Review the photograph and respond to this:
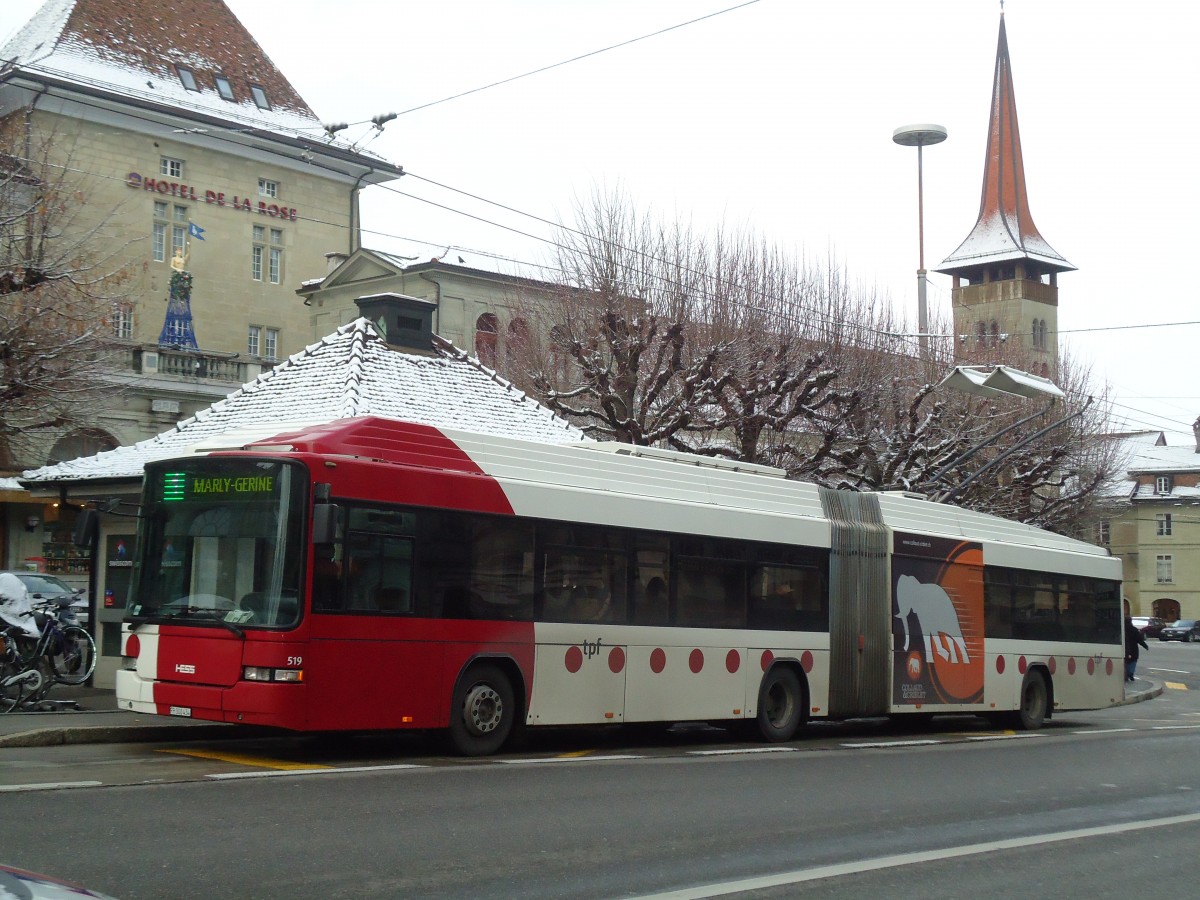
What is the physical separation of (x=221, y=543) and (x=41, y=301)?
41.7 ft

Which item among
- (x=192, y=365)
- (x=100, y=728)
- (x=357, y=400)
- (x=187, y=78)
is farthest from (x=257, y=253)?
(x=100, y=728)

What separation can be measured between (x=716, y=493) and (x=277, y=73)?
46.3 metres

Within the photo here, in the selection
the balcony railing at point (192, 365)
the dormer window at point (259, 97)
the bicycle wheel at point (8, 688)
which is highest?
the dormer window at point (259, 97)

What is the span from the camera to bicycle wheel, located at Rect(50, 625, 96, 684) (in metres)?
17.7

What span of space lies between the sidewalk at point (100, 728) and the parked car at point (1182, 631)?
79.3 m

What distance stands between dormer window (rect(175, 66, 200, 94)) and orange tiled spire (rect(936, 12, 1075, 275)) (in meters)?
58.9

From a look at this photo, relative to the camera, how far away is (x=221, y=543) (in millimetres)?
12953

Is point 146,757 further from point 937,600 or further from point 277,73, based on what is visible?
point 277,73

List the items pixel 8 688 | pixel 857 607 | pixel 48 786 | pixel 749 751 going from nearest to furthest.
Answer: pixel 48 786, pixel 749 751, pixel 8 688, pixel 857 607

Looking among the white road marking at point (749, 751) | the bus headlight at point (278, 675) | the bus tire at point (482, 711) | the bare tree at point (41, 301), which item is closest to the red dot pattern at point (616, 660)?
the white road marking at point (749, 751)

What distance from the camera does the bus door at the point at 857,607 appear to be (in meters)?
18.5

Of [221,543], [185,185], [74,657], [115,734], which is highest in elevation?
[185,185]

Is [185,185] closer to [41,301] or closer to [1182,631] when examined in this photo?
[41,301]

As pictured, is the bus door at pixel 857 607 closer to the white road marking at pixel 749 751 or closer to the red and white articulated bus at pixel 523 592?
the red and white articulated bus at pixel 523 592
